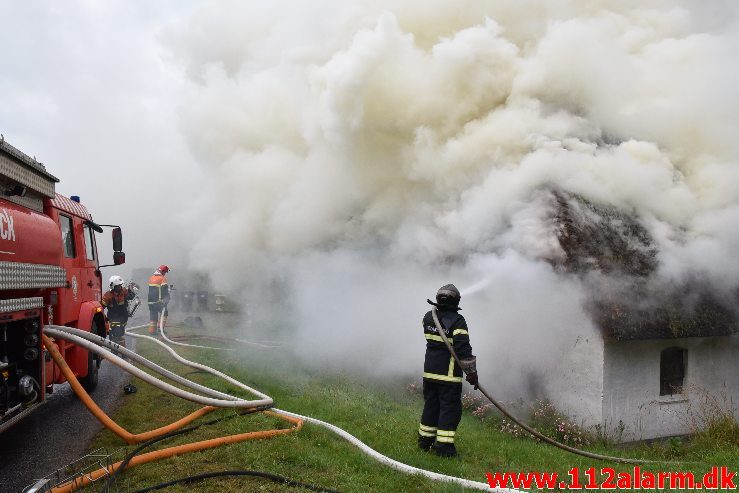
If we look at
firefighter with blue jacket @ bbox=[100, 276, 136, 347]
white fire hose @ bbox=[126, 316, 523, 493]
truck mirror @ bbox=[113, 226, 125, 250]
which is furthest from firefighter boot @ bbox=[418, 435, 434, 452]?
firefighter with blue jacket @ bbox=[100, 276, 136, 347]

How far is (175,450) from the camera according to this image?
5059mm

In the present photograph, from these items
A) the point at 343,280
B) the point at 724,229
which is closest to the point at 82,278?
the point at 343,280

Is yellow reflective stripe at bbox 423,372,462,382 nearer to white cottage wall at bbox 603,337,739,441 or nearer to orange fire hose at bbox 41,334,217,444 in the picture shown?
orange fire hose at bbox 41,334,217,444

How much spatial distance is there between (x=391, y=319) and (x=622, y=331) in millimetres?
4405

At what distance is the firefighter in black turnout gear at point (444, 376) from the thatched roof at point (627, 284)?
3981 millimetres

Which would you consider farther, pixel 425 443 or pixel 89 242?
pixel 89 242

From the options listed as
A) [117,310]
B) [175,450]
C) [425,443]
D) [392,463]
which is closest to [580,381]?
[425,443]

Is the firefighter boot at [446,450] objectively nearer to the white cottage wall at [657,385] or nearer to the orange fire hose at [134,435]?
the orange fire hose at [134,435]

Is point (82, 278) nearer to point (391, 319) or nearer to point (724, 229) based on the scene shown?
point (391, 319)

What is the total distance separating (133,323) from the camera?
17531mm

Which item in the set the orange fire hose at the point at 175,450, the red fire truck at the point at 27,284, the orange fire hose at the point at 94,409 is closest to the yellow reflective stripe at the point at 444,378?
the orange fire hose at the point at 175,450

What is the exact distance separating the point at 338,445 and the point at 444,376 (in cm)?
127

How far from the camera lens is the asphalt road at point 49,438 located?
504 centimetres

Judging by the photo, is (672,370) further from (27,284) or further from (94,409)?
(27,284)
